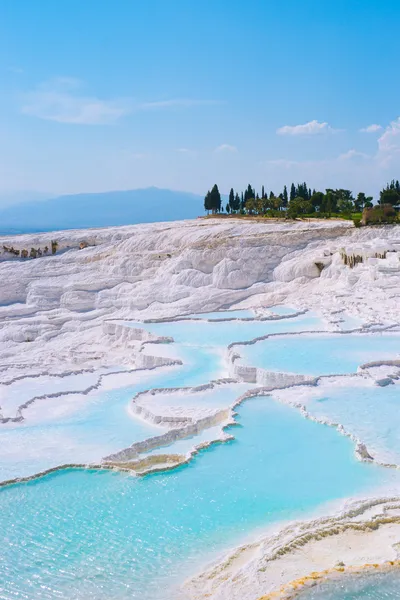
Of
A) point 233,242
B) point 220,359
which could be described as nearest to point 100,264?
point 233,242

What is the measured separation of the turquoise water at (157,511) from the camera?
5168mm

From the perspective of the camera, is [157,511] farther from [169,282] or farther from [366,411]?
[169,282]

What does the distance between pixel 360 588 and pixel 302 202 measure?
26.6 meters

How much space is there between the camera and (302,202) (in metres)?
30.3

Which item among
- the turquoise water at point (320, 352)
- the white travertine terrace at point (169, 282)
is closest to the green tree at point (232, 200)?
the white travertine terrace at point (169, 282)

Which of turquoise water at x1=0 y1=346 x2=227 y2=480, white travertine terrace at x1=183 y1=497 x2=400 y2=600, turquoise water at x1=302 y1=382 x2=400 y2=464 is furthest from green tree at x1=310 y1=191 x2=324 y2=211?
white travertine terrace at x1=183 y1=497 x2=400 y2=600

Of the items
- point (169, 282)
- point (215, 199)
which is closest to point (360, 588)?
point (169, 282)

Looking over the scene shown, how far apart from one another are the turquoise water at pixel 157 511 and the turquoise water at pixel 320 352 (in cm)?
293

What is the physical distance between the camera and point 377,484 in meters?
6.72

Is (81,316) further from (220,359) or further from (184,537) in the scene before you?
(184,537)

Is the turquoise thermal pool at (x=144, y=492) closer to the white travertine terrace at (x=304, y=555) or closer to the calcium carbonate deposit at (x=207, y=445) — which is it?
the calcium carbonate deposit at (x=207, y=445)

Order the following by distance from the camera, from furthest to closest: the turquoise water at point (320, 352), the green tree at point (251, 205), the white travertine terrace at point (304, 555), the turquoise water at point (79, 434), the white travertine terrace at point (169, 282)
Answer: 1. the green tree at point (251, 205)
2. the white travertine terrace at point (169, 282)
3. the turquoise water at point (320, 352)
4. the turquoise water at point (79, 434)
5. the white travertine terrace at point (304, 555)

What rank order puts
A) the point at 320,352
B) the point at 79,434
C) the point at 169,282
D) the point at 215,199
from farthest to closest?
1. the point at 215,199
2. the point at 169,282
3. the point at 320,352
4. the point at 79,434

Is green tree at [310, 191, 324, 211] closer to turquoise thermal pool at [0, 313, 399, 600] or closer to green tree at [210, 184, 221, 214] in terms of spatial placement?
green tree at [210, 184, 221, 214]
